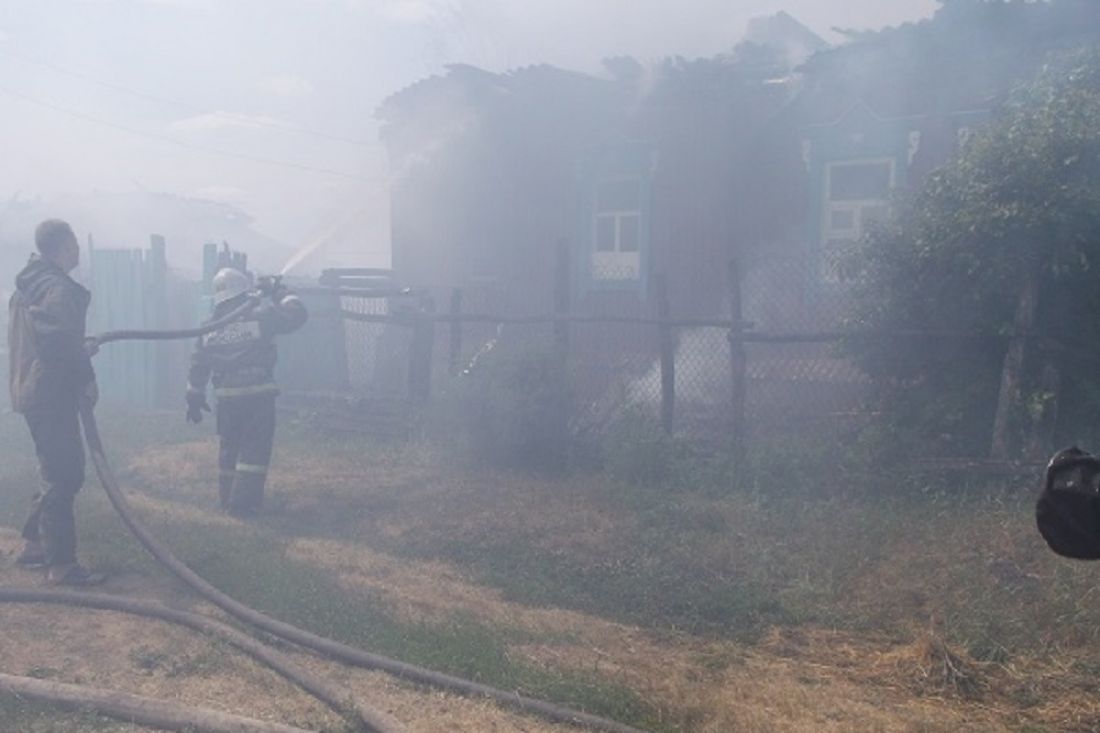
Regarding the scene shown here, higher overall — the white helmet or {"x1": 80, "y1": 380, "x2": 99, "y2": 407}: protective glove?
the white helmet

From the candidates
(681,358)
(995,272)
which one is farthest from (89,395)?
(995,272)

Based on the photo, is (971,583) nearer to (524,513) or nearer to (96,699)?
(524,513)

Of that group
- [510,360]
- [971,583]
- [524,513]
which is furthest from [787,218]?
[971,583]

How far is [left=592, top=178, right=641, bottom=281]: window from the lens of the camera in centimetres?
1455

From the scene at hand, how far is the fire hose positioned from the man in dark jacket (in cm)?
29

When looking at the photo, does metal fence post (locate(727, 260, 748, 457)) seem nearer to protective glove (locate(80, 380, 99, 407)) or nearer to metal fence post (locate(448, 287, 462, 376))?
metal fence post (locate(448, 287, 462, 376))

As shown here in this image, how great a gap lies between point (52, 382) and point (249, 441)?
181 cm

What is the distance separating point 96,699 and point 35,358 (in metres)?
2.93

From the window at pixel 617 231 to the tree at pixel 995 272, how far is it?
6433 millimetres

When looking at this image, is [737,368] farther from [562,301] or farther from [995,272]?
[995,272]

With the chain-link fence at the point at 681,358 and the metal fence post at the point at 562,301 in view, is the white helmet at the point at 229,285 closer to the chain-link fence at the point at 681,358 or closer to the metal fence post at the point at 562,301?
the chain-link fence at the point at 681,358

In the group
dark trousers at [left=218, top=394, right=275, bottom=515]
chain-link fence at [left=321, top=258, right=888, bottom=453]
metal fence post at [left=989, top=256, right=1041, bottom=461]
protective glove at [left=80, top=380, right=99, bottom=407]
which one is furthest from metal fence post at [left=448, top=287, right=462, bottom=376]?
metal fence post at [left=989, top=256, right=1041, bottom=461]

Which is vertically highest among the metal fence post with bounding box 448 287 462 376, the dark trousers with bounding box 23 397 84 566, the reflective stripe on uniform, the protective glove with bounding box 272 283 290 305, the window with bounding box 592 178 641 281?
the window with bounding box 592 178 641 281

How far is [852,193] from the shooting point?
1241 centimetres
